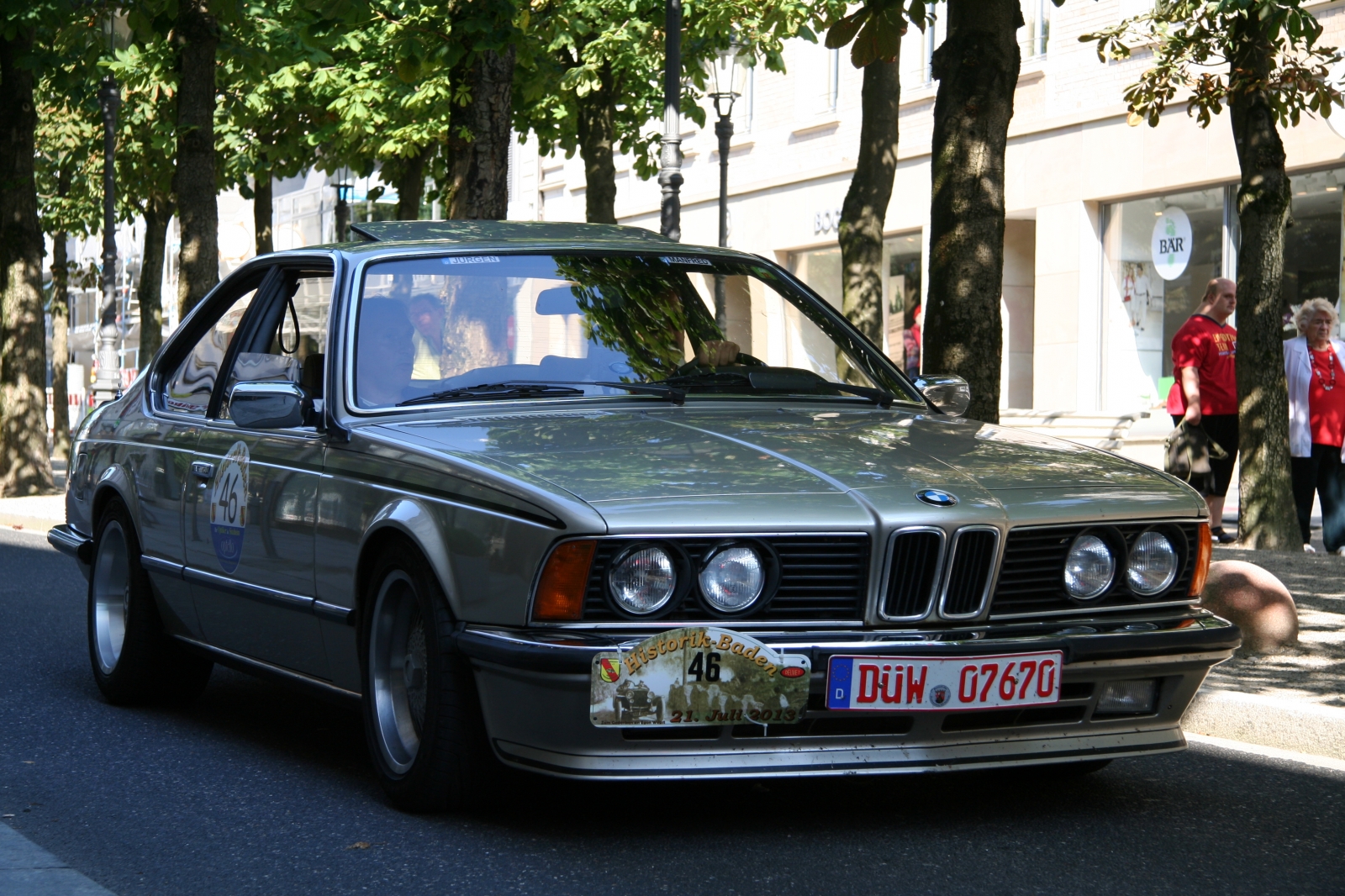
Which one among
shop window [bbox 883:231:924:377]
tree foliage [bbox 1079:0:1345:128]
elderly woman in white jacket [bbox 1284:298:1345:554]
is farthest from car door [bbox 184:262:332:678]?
shop window [bbox 883:231:924:377]

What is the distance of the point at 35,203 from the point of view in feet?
69.4

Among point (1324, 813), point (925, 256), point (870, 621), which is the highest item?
point (925, 256)

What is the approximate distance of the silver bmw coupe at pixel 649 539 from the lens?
14.9 feet

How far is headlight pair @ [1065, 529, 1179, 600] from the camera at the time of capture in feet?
16.3

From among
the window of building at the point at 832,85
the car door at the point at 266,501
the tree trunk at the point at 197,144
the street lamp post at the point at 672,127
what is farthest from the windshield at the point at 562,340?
the window of building at the point at 832,85

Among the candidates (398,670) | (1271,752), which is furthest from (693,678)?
(1271,752)

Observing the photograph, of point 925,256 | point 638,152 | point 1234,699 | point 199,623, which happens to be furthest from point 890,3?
point 925,256

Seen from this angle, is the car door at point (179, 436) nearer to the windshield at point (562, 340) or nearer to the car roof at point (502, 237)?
the car roof at point (502, 237)

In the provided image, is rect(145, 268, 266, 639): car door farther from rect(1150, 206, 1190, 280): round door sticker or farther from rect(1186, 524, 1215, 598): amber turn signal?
rect(1150, 206, 1190, 280): round door sticker

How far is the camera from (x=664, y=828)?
4996 mm

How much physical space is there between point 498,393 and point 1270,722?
2.94m

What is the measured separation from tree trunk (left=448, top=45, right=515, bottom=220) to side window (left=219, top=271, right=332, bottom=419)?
694cm

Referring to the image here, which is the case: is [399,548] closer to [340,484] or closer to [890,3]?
[340,484]

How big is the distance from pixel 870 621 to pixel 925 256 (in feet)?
84.6
